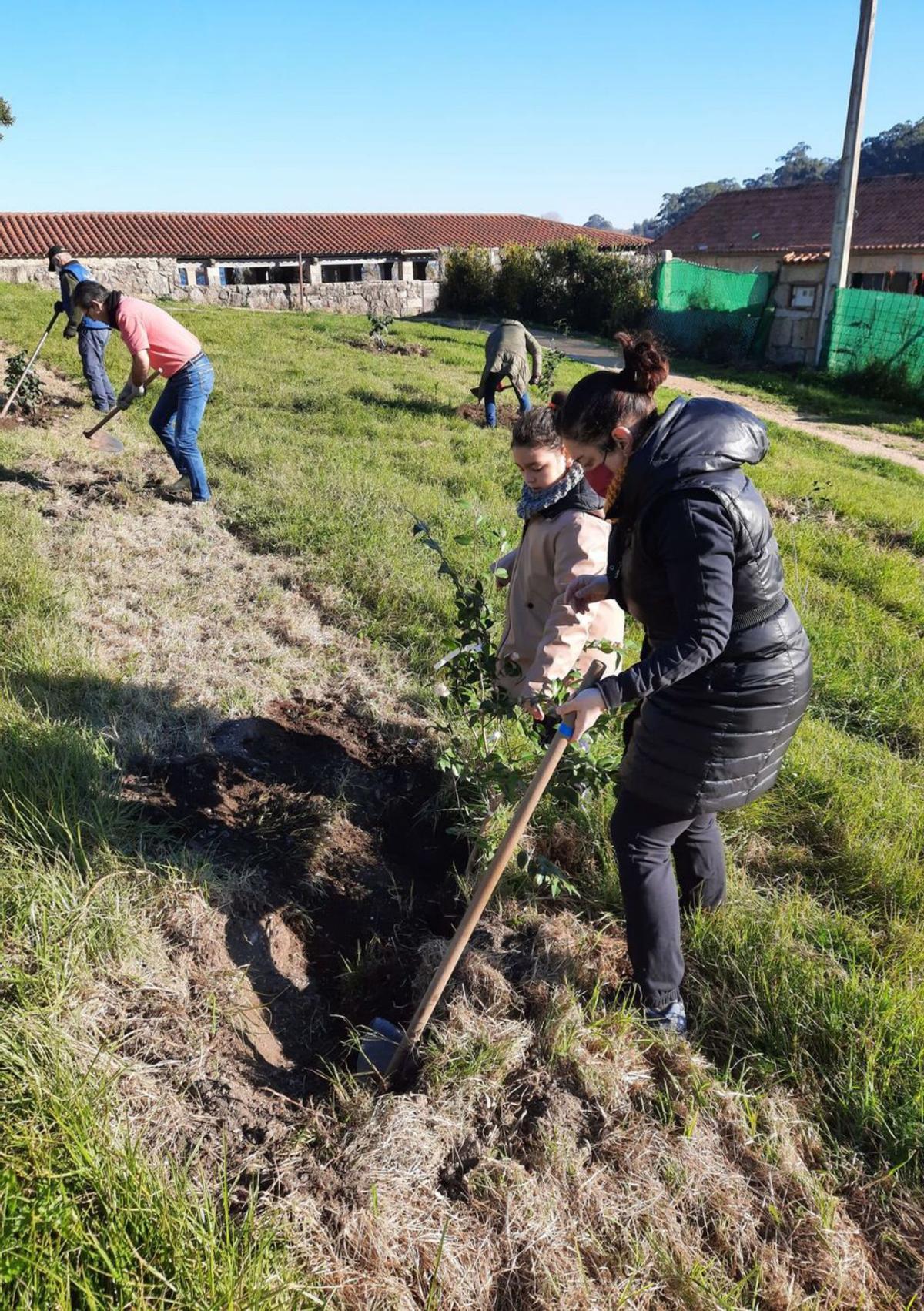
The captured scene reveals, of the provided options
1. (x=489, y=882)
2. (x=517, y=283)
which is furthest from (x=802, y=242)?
(x=489, y=882)

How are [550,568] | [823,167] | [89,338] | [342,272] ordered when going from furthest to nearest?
1. [823,167]
2. [342,272]
3. [89,338]
4. [550,568]

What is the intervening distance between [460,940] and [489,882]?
21cm

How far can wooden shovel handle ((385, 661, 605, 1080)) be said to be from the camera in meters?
1.93

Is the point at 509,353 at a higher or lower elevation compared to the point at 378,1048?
higher

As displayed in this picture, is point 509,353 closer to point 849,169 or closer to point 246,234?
point 849,169

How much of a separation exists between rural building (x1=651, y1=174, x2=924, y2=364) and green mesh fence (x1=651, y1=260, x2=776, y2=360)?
38 centimetres

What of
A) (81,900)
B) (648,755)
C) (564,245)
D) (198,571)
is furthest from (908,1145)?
(564,245)

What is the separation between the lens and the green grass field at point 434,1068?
1.67m

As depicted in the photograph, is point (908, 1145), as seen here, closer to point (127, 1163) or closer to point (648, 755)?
point (648, 755)

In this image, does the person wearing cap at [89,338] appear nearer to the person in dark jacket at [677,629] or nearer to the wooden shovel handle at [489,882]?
the person in dark jacket at [677,629]

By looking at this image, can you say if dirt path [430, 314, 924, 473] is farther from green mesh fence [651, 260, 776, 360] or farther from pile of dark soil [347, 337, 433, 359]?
pile of dark soil [347, 337, 433, 359]

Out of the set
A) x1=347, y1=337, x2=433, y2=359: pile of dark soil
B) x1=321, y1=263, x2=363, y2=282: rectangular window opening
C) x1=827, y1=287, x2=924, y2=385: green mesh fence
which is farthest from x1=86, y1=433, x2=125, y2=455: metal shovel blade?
x1=321, y1=263, x2=363, y2=282: rectangular window opening

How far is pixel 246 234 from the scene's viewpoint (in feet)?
98.1

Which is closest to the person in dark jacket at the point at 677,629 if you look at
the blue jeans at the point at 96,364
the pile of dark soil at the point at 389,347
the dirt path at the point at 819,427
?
the blue jeans at the point at 96,364
